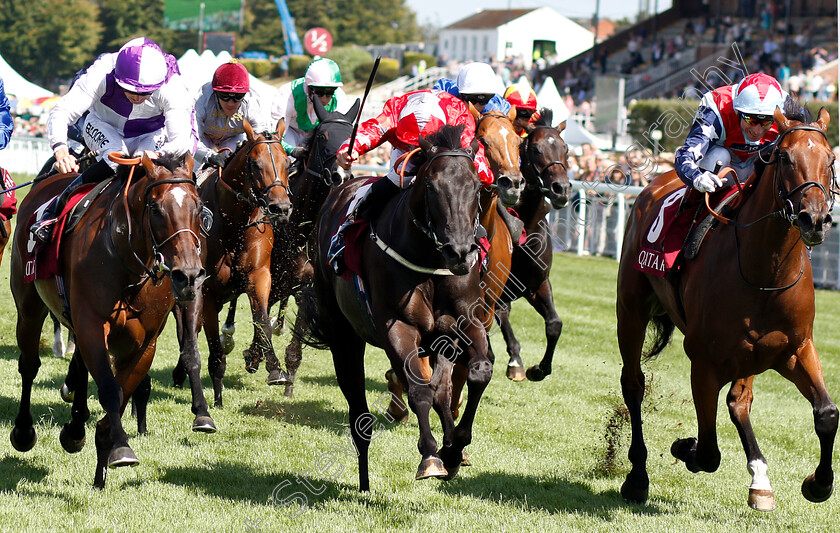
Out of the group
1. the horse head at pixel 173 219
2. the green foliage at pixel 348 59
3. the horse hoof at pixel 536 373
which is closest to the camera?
the horse head at pixel 173 219

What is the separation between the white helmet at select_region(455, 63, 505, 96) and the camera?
6.55 meters

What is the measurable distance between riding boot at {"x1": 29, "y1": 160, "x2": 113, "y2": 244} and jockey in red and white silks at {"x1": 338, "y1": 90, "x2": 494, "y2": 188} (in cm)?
138

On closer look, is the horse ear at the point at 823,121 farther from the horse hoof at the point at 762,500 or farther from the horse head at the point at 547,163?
the horse head at the point at 547,163

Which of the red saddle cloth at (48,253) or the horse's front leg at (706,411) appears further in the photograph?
the red saddle cloth at (48,253)

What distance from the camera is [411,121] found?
18.1 ft

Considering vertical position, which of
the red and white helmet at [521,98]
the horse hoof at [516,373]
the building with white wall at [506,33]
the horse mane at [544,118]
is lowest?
the horse hoof at [516,373]

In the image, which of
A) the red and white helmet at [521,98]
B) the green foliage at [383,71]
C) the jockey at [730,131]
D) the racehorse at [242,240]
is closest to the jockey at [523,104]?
the red and white helmet at [521,98]

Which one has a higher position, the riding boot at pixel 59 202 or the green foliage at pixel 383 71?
the green foliage at pixel 383 71

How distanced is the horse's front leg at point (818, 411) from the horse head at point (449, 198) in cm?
154

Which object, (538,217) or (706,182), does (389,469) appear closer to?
(706,182)

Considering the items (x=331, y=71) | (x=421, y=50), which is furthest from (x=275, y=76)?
(x=331, y=71)

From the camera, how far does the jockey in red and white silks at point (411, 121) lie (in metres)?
5.50

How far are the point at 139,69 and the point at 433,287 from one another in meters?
1.89

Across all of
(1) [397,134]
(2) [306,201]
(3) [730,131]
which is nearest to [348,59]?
(2) [306,201]
